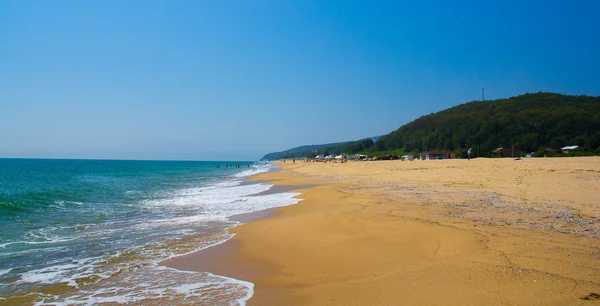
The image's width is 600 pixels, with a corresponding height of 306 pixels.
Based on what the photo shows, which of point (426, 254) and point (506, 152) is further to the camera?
point (506, 152)

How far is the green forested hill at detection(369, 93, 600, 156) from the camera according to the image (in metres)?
60.0

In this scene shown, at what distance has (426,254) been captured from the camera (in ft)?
19.9

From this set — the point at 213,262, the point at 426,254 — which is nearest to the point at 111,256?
the point at 213,262

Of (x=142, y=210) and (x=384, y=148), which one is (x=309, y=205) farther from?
(x=384, y=148)

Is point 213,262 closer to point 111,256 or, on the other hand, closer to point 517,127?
point 111,256

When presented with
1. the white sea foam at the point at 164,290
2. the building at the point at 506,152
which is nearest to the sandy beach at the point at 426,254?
the white sea foam at the point at 164,290

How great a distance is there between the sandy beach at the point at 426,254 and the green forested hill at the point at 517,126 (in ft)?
176

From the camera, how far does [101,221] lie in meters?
11.9

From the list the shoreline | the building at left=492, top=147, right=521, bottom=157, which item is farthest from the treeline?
the shoreline

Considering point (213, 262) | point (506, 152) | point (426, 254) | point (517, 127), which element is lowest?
point (213, 262)

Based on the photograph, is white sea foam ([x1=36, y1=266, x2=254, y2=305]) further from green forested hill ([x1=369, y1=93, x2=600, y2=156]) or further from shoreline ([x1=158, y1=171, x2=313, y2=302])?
green forested hill ([x1=369, y1=93, x2=600, y2=156])

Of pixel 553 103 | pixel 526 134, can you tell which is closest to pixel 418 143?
pixel 526 134

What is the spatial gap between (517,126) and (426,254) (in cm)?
7312

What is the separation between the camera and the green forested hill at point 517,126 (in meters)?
60.0
